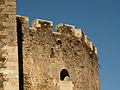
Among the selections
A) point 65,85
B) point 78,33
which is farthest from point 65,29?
point 65,85

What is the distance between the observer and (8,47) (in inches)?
424

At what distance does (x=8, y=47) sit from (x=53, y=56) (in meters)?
4.10

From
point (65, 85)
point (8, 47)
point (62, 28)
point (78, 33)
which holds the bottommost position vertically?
point (65, 85)

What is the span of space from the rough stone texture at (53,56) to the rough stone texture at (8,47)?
2979mm

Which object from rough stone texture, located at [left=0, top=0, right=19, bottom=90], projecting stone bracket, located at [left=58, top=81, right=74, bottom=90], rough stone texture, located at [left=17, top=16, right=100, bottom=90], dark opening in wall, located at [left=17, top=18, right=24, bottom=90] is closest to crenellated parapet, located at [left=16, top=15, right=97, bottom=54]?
rough stone texture, located at [left=17, top=16, right=100, bottom=90]

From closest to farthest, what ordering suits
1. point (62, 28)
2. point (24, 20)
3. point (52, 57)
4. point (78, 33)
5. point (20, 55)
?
point (20, 55), point (24, 20), point (52, 57), point (62, 28), point (78, 33)

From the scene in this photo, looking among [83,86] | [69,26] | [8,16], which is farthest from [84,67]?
[8,16]

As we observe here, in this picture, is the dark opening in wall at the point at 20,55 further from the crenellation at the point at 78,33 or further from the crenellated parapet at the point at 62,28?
the crenellation at the point at 78,33

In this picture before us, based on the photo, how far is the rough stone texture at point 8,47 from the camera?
1040 centimetres

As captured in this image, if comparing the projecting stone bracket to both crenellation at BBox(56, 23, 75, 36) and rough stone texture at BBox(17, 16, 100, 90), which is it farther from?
crenellation at BBox(56, 23, 75, 36)

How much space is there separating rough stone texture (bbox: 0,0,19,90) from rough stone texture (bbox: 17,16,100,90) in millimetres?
2979

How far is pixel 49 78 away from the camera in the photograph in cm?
1427

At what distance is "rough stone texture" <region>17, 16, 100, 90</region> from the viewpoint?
14.0m

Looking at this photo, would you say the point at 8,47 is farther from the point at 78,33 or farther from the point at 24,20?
the point at 78,33
